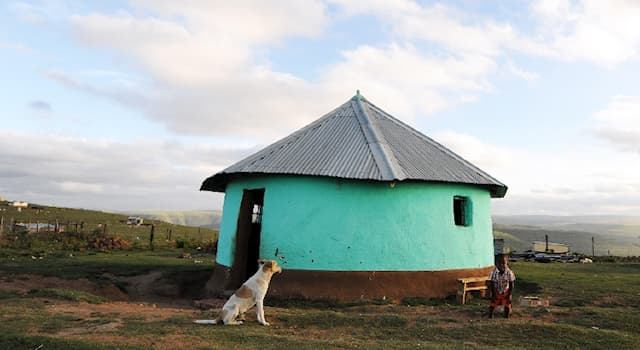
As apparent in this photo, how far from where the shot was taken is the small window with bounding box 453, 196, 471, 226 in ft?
45.8

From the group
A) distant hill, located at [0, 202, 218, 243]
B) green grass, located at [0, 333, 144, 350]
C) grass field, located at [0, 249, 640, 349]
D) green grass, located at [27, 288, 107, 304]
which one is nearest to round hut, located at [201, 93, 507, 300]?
grass field, located at [0, 249, 640, 349]

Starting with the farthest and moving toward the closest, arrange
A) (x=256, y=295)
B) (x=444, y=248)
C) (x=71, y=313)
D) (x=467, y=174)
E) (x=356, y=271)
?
1. (x=467, y=174)
2. (x=444, y=248)
3. (x=356, y=271)
4. (x=71, y=313)
5. (x=256, y=295)

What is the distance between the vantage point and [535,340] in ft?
26.5

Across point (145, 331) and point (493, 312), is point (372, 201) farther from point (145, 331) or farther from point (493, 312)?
point (145, 331)

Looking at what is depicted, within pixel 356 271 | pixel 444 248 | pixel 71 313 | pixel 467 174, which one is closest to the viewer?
pixel 71 313

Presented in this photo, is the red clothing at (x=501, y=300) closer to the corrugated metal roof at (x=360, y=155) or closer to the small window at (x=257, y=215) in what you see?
the corrugated metal roof at (x=360, y=155)

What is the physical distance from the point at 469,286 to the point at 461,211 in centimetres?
220

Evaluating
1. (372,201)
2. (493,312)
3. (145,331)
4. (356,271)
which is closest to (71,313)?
(145,331)

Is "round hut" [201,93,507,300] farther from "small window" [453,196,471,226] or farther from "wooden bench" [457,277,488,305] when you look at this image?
"wooden bench" [457,277,488,305]

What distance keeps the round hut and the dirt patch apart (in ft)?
8.91

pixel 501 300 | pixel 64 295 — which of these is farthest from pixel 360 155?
pixel 64 295

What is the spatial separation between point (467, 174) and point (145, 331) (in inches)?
375

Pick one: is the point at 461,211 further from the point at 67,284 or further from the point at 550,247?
the point at 550,247

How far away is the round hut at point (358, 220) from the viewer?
12195mm
